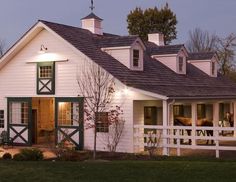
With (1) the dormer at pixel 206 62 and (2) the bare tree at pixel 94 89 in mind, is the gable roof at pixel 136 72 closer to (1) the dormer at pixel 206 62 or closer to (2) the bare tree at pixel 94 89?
(2) the bare tree at pixel 94 89

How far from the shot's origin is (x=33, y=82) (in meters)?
25.5

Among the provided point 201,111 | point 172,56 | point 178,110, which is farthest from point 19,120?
point 201,111

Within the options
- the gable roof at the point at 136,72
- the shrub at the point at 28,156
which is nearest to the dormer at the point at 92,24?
the gable roof at the point at 136,72

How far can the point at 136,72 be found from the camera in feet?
80.2

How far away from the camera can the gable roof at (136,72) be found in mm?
22828

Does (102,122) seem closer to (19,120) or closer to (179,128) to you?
(179,128)

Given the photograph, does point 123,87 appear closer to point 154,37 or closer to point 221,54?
point 154,37

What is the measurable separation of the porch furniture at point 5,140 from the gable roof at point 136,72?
611cm

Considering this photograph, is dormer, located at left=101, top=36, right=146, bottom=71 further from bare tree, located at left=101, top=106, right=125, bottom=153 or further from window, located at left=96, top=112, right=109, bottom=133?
window, located at left=96, top=112, right=109, bottom=133

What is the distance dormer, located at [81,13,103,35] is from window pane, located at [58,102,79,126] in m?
5.93

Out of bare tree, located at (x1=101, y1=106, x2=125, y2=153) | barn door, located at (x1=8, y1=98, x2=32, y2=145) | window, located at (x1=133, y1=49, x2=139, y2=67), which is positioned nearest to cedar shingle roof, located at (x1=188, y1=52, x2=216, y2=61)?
window, located at (x1=133, y1=49, x2=139, y2=67)

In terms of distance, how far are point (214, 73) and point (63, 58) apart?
14.1 m

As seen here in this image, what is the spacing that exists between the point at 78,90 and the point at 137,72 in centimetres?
304

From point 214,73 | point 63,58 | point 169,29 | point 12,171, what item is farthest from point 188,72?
point 169,29
